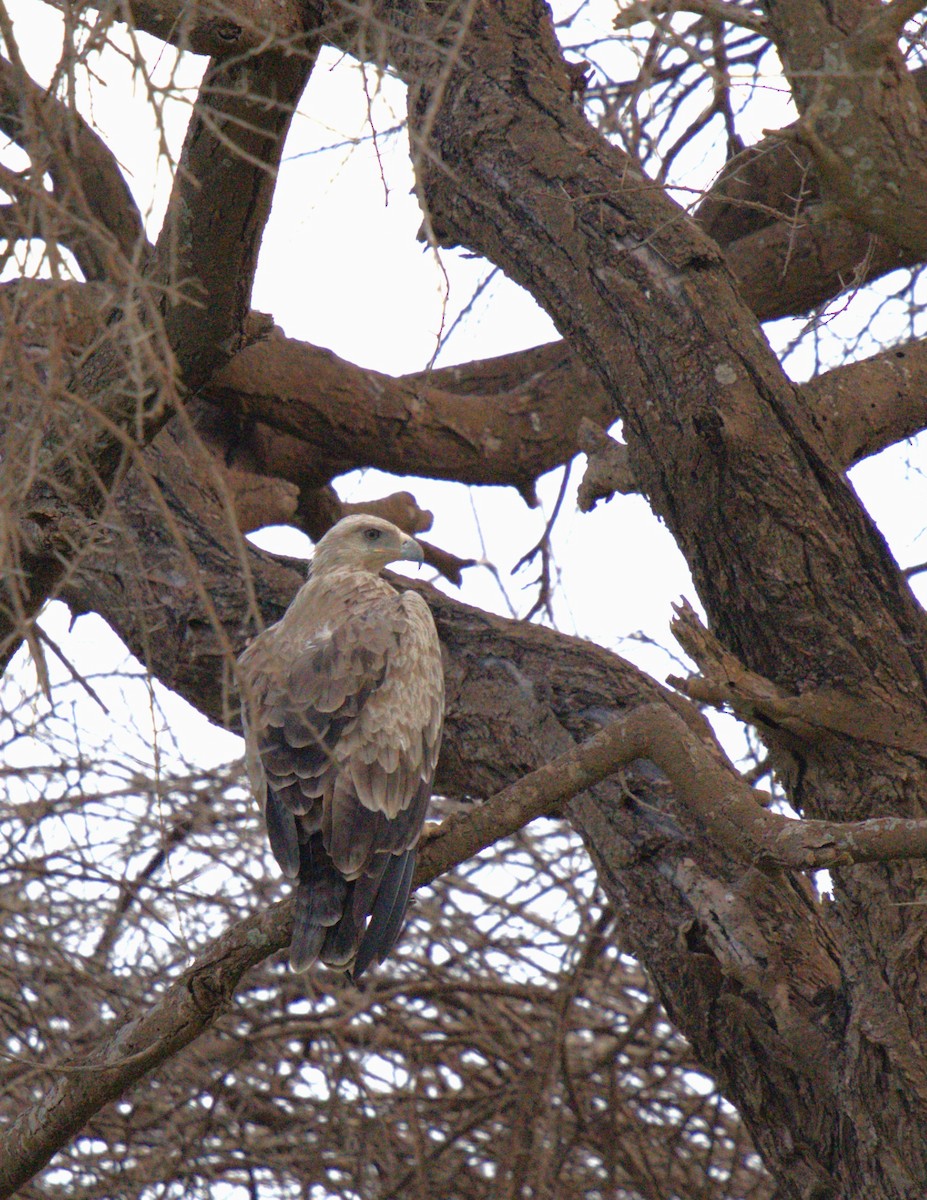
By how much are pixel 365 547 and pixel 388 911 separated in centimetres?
178

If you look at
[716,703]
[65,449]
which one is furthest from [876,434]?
[65,449]

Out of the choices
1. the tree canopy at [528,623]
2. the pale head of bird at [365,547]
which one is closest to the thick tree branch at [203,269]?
the tree canopy at [528,623]

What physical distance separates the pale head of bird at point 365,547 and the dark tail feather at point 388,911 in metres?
1.51

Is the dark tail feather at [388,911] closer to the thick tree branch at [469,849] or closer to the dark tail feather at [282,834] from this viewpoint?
the dark tail feather at [282,834]

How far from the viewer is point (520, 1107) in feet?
15.5

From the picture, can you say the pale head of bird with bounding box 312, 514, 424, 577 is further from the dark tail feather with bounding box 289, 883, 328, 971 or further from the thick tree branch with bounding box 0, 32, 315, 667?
the dark tail feather with bounding box 289, 883, 328, 971

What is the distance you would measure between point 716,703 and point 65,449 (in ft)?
6.52

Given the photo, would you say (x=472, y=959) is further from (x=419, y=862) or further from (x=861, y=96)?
(x=861, y=96)

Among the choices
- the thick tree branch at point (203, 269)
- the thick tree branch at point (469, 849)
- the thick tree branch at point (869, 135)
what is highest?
the thick tree branch at point (203, 269)

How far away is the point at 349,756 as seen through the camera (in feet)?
13.8

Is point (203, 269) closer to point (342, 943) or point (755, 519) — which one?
point (755, 519)

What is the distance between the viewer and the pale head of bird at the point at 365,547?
5.26 m

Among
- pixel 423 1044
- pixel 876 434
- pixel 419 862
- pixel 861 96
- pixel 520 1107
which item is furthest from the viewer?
pixel 423 1044

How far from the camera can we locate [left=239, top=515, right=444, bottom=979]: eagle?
383 centimetres
